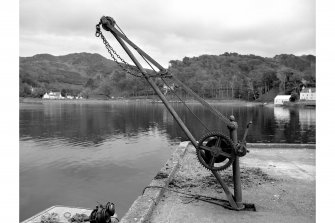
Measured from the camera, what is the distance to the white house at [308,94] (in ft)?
351

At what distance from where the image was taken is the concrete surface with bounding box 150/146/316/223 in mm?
6695

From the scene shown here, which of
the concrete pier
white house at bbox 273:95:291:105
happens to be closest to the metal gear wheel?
the concrete pier

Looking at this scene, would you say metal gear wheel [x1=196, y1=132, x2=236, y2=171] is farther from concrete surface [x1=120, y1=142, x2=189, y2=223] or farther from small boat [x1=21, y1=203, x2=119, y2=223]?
small boat [x1=21, y1=203, x2=119, y2=223]

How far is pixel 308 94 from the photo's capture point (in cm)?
10944

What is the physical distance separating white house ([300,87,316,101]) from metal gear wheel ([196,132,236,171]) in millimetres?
112497

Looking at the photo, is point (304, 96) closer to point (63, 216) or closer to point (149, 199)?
point (63, 216)

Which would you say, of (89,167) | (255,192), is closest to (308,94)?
(89,167)

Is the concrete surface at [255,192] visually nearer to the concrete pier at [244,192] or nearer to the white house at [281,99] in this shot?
the concrete pier at [244,192]

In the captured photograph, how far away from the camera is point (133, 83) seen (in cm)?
19788

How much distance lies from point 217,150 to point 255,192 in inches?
92.3

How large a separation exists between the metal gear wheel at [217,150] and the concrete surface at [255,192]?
1.17 metres

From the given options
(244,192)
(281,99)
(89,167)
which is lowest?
(89,167)

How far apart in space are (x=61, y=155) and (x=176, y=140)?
13.9 m
